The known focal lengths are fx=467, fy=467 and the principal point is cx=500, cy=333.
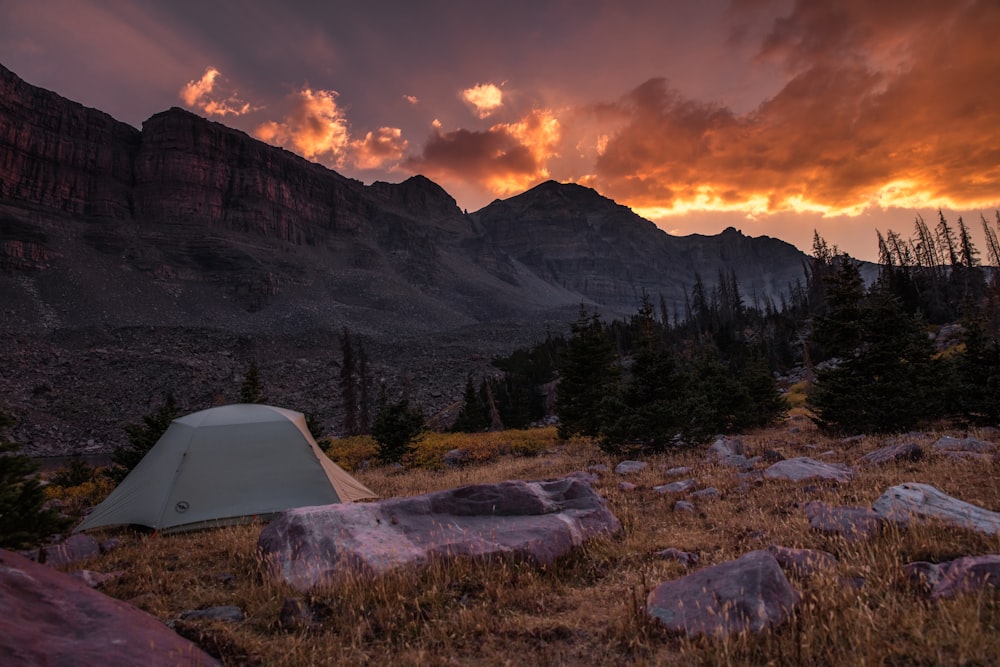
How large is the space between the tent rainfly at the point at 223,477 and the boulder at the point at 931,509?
978cm

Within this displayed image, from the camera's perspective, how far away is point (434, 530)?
21.0 ft

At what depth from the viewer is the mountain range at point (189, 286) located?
64438mm

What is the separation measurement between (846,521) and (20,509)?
34.2 feet

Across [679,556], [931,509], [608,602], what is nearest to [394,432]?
[679,556]

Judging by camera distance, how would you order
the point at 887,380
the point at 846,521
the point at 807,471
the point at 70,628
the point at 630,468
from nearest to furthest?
the point at 70,628 → the point at 846,521 → the point at 807,471 → the point at 630,468 → the point at 887,380

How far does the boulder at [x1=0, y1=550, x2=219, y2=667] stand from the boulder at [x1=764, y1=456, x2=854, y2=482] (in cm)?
939

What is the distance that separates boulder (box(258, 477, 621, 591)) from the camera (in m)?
5.68

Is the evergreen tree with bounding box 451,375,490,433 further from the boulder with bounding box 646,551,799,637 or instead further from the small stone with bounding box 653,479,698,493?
the boulder with bounding box 646,551,799,637

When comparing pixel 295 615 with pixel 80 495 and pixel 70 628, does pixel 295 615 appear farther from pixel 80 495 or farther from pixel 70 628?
pixel 80 495

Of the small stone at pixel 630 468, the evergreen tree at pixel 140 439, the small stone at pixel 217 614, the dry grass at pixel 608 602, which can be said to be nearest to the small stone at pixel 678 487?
the dry grass at pixel 608 602

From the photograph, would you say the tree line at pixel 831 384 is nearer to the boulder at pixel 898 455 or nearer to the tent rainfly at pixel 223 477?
the boulder at pixel 898 455

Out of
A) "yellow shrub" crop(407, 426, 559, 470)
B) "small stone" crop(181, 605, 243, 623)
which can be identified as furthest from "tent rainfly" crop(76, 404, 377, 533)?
"yellow shrub" crop(407, 426, 559, 470)

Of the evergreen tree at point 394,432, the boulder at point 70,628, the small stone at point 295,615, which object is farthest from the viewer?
the evergreen tree at point 394,432

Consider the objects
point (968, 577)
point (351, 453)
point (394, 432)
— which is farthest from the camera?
point (351, 453)
